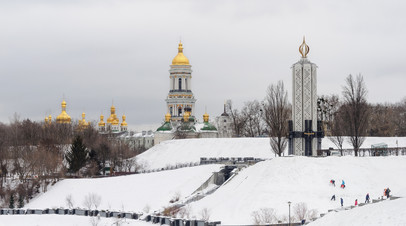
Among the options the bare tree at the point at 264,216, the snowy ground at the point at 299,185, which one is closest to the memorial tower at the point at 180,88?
the snowy ground at the point at 299,185

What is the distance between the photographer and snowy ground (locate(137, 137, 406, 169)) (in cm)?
8138

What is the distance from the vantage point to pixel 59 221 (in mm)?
50875

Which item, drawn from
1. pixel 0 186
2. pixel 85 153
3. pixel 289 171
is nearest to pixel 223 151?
pixel 85 153

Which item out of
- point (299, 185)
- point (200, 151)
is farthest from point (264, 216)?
point (200, 151)

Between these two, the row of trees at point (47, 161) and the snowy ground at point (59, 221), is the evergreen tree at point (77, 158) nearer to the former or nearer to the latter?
the row of trees at point (47, 161)

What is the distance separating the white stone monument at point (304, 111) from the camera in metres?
58.5

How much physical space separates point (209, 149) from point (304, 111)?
30.6m

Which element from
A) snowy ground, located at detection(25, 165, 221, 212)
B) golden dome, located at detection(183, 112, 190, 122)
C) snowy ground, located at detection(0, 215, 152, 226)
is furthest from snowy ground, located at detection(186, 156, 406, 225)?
golden dome, located at detection(183, 112, 190, 122)

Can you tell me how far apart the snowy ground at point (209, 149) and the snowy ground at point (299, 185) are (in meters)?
23.2

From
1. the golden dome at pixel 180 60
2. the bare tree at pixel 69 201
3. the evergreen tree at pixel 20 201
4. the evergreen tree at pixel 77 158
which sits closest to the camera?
the bare tree at pixel 69 201

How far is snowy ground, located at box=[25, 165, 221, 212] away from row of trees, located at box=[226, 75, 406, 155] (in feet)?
22.5

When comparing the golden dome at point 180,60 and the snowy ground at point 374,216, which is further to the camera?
the golden dome at point 180,60

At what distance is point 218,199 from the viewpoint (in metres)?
51.0

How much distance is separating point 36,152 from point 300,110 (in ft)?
108
